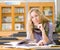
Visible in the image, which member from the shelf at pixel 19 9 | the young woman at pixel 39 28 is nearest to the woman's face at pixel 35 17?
the young woman at pixel 39 28

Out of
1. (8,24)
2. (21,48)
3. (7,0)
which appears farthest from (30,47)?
(8,24)

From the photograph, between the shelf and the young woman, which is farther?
the shelf

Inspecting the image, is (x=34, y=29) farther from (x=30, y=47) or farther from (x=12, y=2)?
(x=12, y=2)

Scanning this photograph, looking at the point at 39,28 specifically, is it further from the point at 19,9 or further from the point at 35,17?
the point at 19,9

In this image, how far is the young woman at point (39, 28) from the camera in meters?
1.28

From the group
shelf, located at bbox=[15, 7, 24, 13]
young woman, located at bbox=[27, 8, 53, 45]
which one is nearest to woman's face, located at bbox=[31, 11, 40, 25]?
young woman, located at bbox=[27, 8, 53, 45]

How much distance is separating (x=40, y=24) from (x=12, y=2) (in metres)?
2.86

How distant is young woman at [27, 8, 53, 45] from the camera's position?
128 cm

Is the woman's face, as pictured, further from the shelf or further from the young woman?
the shelf

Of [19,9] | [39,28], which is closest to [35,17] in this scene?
[39,28]

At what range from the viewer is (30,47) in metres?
1.21

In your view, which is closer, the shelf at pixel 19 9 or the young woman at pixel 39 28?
the young woman at pixel 39 28

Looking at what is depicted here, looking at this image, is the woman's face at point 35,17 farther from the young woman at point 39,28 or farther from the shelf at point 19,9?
the shelf at point 19,9

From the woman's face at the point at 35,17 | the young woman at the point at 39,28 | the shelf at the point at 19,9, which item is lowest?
the young woman at the point at 39,28
